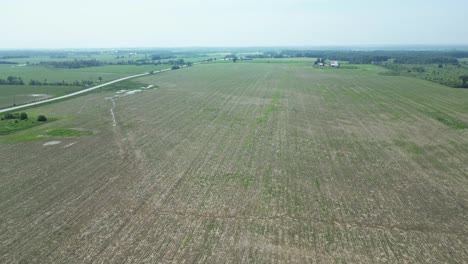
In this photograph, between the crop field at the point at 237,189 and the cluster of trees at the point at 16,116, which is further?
the cluster of trees at the point at 16,116

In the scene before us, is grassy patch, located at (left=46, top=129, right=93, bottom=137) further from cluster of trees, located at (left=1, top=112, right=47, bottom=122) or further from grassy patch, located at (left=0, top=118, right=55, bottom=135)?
cluster of trees, located at (left=1, top=112, right=47, bottom=122)

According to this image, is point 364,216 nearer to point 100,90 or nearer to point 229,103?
point 229,103

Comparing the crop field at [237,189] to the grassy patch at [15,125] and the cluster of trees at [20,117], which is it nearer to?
the grassy patch at [15,125]

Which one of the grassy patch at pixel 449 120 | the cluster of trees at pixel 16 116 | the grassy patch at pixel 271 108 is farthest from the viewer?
the grassy patch at pixel 271 108

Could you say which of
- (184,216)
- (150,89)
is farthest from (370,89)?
(184,216)

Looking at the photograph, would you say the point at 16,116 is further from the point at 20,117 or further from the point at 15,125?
the point at 15,125

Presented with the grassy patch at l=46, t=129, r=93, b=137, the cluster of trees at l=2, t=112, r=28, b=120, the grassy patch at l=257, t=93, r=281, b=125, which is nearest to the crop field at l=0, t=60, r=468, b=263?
the grassy patch at l=46, t=129, r=93, b=137

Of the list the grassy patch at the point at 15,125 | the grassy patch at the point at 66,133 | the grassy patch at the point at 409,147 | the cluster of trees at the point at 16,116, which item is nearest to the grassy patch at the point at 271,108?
the grassy patch at the point at 409,147

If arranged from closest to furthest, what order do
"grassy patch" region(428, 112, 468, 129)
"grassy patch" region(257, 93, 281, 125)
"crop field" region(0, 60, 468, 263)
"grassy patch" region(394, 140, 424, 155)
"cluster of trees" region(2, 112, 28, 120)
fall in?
"crop field" region(0, 60, 468, 263), "grassy patch" region(394, 140, 424, 155), "grassy patch" region(428, 112, 468, 129), "cluster of trees" region(2, 112, 28, 120), "grassy patch" region(257, 93, 281, 125)
